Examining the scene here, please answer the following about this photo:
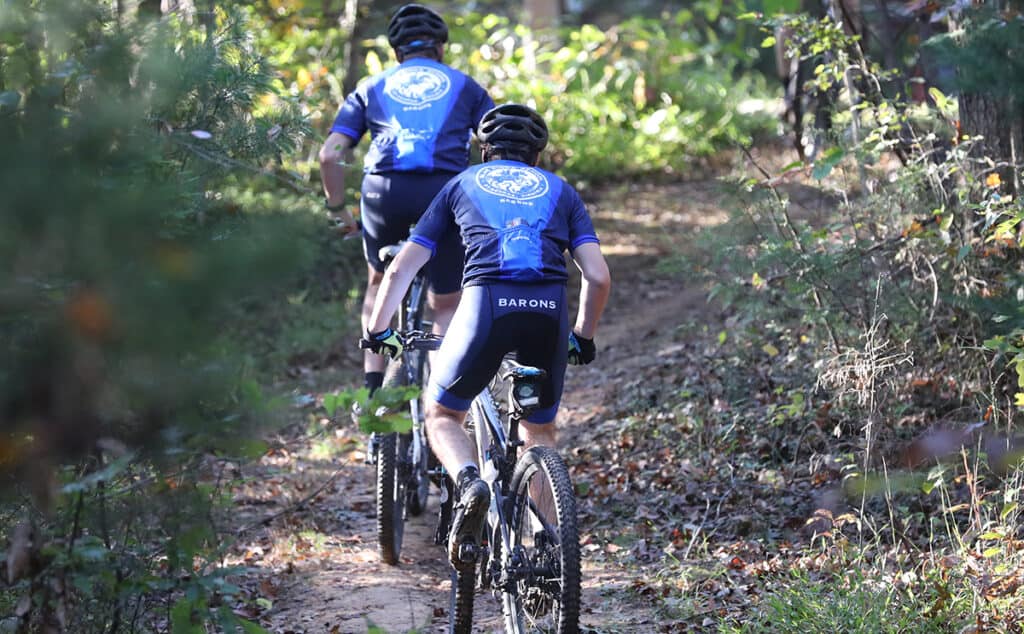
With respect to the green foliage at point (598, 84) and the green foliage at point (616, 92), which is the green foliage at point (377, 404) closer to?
the green foliage at point (598, 84)

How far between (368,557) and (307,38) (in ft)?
27.0

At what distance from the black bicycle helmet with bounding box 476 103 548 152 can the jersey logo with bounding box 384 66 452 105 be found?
5.01 feet

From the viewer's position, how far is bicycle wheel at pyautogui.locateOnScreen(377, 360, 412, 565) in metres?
5.90

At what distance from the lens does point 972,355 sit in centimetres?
622

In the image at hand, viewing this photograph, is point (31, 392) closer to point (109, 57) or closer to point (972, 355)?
point (109, 57)

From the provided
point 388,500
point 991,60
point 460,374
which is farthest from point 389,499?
point 991,60

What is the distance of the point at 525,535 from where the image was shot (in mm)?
4562

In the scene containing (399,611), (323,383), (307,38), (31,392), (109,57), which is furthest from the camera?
(307,38)

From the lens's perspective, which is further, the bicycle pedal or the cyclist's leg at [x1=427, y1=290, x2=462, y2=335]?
the cyclist's leg at [x1=427, y1=290, x2=462, y2=335]

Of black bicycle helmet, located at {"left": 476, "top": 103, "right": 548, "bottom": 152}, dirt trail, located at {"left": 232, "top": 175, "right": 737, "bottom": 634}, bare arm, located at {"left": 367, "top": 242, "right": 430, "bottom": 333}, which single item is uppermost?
black bicycle helmet, located at {"left": 476, "top": 103, "right": 548, "bottom": 152}

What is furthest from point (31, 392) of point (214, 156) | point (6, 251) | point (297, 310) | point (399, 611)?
point (297, 310)

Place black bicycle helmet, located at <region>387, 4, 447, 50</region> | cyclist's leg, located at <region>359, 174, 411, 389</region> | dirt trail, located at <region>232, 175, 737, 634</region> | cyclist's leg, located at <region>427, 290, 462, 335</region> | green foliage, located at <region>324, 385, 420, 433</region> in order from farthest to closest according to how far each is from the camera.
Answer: black bicycle helmet, located at <region>387, 4, 447, 50</region>, cyclist's leg, located at <region>359, 174, 411, 389</region>, cyclist's leg, located at <region>427, 290, 462, 335</region>, dirt trail, located at <region>232, 175, 737, 634</region>, green foliage, located at <region>324, 385, 420, 433</region>

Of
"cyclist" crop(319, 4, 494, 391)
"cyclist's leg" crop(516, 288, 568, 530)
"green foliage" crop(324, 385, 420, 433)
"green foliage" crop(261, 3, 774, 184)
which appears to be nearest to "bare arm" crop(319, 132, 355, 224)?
"cyclist" crop(319, 4, 494, 391)

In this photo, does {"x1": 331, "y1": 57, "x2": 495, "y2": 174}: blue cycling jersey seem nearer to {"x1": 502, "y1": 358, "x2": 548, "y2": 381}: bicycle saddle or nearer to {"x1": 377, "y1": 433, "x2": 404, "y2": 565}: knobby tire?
{"x1": 377, "y1": 433, "x2": 404, "y2": 565}: knobby tire
